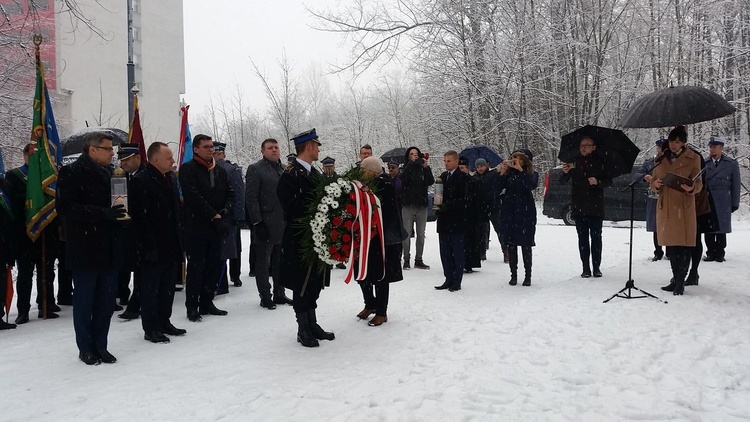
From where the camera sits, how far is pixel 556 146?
78.6 ft

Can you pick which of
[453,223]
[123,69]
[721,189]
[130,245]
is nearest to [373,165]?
[453,223]

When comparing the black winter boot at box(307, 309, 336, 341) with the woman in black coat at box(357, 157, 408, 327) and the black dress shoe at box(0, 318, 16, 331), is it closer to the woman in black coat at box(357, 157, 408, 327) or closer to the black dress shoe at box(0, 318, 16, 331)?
the woman in black coat at box(357, 157, 408, 327)

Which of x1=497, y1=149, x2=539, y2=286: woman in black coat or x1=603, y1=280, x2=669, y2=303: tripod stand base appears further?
x1=497, y1=149, x2=539, y2=286: woman in black coat

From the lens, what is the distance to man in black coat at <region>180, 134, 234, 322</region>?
6289 millimetres

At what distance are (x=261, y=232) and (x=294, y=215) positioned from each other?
1874mm

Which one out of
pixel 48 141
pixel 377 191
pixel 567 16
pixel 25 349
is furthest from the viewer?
pixel 567 16

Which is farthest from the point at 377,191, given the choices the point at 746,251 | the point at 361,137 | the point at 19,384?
the point at 361,137

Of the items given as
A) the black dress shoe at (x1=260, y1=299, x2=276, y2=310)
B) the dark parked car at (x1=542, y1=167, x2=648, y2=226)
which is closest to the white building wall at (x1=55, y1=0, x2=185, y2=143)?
the dark parked car at (x1=542, y1=167, x2=648, y2=226)

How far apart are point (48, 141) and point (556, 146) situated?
2119cm

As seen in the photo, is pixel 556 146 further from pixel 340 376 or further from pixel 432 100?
pixel 340 376

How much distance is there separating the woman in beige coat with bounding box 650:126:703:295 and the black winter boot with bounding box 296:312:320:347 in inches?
184

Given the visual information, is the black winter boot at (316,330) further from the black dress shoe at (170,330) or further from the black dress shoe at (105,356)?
the black dress shoe at (105,356)

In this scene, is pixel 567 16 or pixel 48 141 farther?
pixel 567 16

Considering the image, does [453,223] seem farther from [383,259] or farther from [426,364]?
[426,364]
